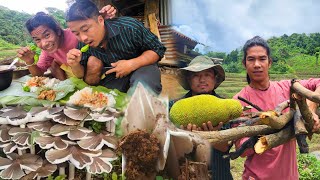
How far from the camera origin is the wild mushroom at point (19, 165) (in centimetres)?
127

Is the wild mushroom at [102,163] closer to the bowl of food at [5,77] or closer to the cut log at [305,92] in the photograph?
the bowl of food at [5,77]

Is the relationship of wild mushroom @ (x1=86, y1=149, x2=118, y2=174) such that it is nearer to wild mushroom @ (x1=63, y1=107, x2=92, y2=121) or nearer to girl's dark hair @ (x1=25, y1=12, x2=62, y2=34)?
wild mushroom @ (x1=63, y1=107, x2=92, y2=121)

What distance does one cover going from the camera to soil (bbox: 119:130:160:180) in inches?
46.9

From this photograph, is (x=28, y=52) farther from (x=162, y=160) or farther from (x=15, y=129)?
(x=162, y=160)

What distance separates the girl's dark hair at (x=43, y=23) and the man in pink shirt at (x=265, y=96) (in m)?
0.60

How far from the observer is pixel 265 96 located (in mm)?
1482

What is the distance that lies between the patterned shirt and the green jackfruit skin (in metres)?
0.23

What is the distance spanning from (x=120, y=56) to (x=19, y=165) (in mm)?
443

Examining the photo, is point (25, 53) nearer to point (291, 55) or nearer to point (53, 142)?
point (53, 142)

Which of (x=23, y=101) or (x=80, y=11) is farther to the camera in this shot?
(x=23, y=101)

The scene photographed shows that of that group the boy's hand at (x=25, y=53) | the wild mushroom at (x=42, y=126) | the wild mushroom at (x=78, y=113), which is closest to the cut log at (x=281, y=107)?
the wild mushroom at (x=78, y=113)

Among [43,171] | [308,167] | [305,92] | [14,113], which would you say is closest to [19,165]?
[43,171]

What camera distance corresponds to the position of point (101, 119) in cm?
128

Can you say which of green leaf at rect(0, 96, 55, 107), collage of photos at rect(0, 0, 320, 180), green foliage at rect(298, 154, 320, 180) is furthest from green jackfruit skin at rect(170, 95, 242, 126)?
green foliage at rect(298, 154, 320, 180)
